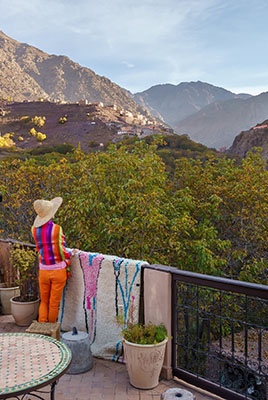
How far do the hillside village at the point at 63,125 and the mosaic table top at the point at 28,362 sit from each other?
1907 inches

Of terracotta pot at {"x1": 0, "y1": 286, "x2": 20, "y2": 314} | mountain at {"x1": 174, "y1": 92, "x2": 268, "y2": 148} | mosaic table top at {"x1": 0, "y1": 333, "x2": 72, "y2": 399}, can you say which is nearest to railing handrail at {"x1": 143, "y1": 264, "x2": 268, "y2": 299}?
mosaic table top at {"x1": 0, "y1": 333, "x2": 72, "y2": 399}

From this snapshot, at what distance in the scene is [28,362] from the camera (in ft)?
8.14

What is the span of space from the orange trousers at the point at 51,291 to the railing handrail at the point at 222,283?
112 centimetres

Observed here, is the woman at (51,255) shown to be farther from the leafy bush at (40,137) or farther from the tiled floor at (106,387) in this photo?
the leafy bush at (40,137)

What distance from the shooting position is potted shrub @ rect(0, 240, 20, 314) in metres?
5.46

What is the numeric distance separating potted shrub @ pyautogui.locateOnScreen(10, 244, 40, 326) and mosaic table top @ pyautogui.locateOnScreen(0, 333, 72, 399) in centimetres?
191

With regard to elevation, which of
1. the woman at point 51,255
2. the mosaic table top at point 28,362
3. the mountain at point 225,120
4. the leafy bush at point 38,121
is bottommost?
the mosaic table top at point 28,362

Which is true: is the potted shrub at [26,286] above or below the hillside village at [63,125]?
below

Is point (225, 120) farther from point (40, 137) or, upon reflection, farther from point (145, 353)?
point (145, 353)

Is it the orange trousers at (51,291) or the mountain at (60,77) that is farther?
the mountain at (60,77)

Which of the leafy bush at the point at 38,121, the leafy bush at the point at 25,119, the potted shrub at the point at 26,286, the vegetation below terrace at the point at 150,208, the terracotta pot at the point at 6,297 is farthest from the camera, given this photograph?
the leafy bush at the point at 25,119

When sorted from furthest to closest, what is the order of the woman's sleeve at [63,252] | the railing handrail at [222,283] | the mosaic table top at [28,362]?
1. the woman's sleeve at [63,252]
2. the railing handrail at [222,283]
3. the mosaic table top at [28,362]

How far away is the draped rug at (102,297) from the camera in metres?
3.74

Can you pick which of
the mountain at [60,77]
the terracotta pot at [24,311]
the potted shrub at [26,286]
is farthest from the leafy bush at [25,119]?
the terracotta pot at [24,311]
